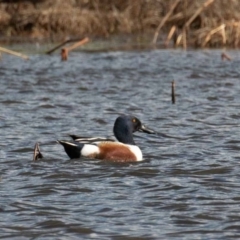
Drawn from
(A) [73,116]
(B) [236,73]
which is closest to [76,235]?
(A) [73,116]

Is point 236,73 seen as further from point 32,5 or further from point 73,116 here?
point 32,5

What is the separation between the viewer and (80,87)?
1636 centimetres

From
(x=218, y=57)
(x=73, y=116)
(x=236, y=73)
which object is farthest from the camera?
(x=218, y=57)

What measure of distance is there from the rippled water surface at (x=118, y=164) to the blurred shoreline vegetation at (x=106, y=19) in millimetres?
5860

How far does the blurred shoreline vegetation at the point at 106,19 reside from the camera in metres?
25.2

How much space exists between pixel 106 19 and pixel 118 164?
18933mm

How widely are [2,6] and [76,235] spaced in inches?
870

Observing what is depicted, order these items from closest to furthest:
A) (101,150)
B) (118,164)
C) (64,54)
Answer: (118,164) → (101,150) → (64,54)

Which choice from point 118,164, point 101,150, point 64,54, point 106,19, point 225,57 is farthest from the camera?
point 106,19

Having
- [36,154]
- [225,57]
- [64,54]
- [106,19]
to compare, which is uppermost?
[106,19]

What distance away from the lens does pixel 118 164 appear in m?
9.41

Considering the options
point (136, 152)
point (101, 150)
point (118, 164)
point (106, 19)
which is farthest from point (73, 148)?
point (106, 19)

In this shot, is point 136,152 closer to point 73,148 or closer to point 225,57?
point 73,148

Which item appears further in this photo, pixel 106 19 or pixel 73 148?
pixel 106 19
